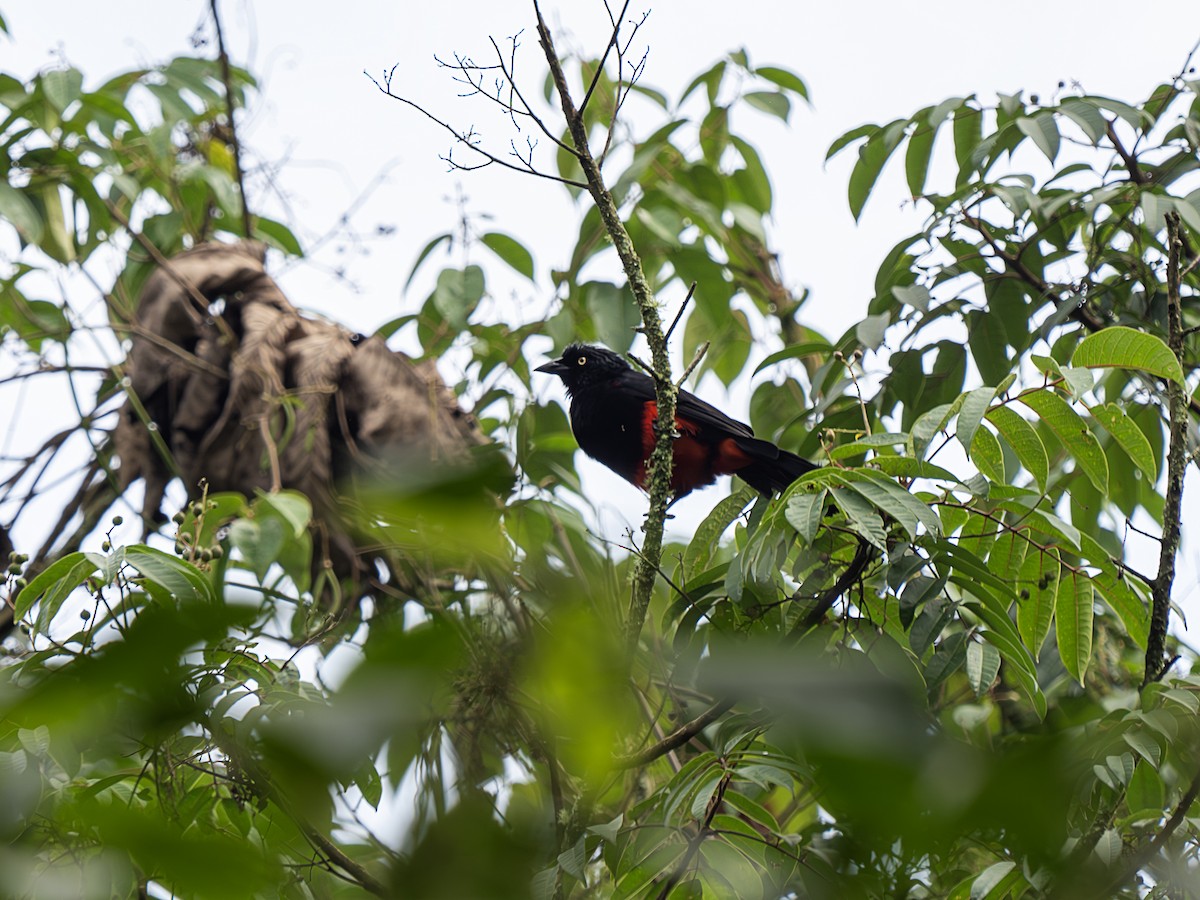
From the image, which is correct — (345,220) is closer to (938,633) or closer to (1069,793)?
(938,633)

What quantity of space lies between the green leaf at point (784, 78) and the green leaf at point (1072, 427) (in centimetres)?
219

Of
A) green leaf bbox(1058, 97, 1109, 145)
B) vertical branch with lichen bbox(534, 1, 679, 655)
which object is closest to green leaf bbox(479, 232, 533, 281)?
vertical branch with lichen bbox(534, 1, 679, 655)

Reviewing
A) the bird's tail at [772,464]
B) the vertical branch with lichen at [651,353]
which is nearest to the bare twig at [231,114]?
the bird's tail at [772,464]

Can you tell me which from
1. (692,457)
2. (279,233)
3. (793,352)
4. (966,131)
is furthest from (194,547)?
(279,233)

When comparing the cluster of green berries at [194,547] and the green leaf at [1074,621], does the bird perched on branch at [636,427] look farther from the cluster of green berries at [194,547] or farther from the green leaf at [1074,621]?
the cluster of green berries at [194,547]

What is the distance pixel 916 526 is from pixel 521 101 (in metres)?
0.93

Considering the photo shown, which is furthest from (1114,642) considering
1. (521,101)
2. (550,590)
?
(550,590)

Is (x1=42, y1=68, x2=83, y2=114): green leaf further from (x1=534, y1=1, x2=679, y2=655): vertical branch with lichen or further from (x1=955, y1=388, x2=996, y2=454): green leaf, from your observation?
(x1=955, y1=388, x2=996, y2=454): green leaf

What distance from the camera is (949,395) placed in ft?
8.82

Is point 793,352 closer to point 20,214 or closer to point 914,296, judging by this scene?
point 914,296

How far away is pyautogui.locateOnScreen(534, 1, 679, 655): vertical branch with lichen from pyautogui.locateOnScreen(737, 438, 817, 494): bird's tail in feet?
2.58

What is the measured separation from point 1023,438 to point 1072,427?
11 centimetres

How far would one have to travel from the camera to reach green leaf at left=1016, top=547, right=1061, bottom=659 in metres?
2.06

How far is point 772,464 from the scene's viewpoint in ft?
10.3
